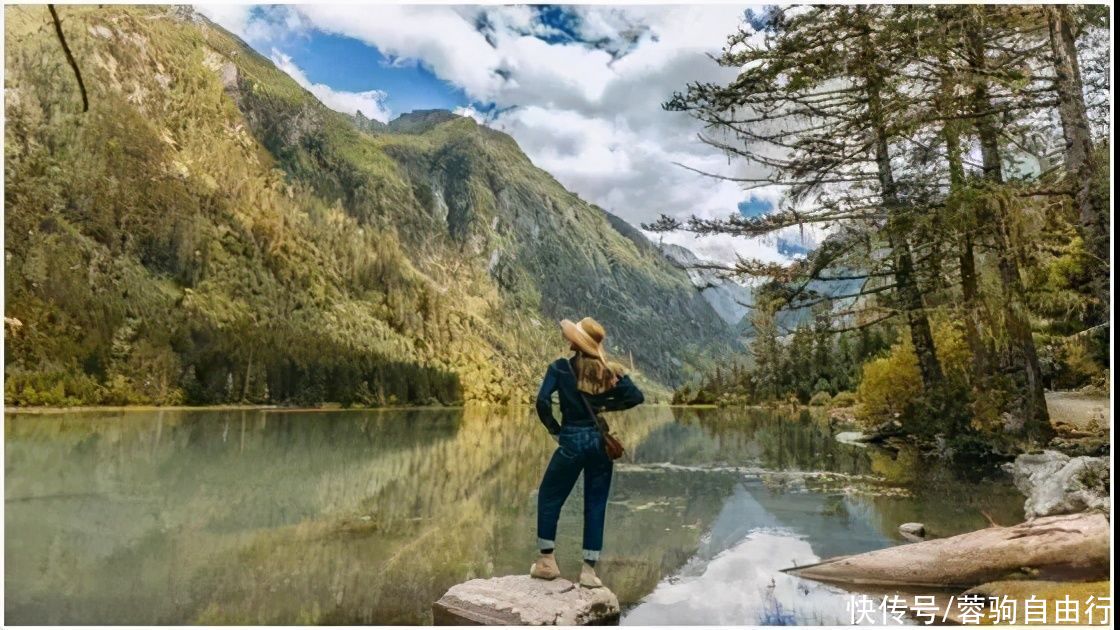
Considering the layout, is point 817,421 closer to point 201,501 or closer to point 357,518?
point 357,518

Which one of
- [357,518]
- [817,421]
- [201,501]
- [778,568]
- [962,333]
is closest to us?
[778,568]

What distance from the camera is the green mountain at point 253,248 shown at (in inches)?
307

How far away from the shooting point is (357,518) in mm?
5379

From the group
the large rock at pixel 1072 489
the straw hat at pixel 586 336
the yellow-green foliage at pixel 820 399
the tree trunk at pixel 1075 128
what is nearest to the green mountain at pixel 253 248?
the yellow-green foliage at pixel 820 399

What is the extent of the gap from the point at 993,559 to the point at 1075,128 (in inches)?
145

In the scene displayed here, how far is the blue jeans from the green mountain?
2106mm

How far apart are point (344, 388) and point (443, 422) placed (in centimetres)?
453

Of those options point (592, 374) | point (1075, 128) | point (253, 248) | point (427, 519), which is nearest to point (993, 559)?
point (592, 374)

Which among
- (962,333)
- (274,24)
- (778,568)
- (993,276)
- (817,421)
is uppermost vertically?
(274,24)

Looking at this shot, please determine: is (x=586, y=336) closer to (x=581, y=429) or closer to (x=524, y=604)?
(x=581, y=429)

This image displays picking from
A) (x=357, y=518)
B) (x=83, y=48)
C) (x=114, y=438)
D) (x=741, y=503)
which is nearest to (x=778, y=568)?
(x=741, y=503)

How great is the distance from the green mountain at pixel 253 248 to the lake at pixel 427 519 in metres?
1.05

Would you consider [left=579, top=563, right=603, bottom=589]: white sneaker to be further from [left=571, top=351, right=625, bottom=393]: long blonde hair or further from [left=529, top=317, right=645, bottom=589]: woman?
[left=571, top=351, right=625, bottom=393]: long blonde hair

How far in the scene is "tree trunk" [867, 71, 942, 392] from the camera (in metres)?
6.35
